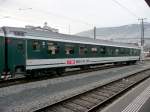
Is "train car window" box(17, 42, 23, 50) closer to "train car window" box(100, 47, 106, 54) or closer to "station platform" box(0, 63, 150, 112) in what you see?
"station platform" box(0, 63, 150, 112)

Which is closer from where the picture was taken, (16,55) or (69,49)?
(16,55)

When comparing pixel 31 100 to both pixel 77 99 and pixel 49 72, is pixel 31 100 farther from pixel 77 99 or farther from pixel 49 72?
pixel 49 72

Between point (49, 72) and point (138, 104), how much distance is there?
10.1 meters

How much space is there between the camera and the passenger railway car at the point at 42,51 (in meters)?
15.6

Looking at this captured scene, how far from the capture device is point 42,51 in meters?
18.6

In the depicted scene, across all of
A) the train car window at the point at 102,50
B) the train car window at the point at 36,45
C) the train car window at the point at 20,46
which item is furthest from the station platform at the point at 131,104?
the train car window at the point at 102,50

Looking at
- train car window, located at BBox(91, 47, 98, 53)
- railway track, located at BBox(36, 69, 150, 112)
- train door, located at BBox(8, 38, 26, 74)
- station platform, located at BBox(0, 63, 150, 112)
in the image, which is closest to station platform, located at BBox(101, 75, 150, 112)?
railway track, located at BBox(36, 69, 150, 112)

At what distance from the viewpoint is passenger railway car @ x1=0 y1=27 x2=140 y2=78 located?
51.1ft

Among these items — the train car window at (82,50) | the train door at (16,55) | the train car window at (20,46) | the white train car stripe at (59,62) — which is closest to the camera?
the train door at (16,55)

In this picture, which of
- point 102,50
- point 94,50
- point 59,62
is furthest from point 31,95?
point 102,50

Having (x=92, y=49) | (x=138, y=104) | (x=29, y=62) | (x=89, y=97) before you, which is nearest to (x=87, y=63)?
(x=92, y=49)

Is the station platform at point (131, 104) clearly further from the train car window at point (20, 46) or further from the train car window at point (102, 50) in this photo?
the train car window at point (102, 50)

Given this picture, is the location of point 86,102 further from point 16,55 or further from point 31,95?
point 16,55

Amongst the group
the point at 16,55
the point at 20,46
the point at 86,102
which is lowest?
the point at 86,102
